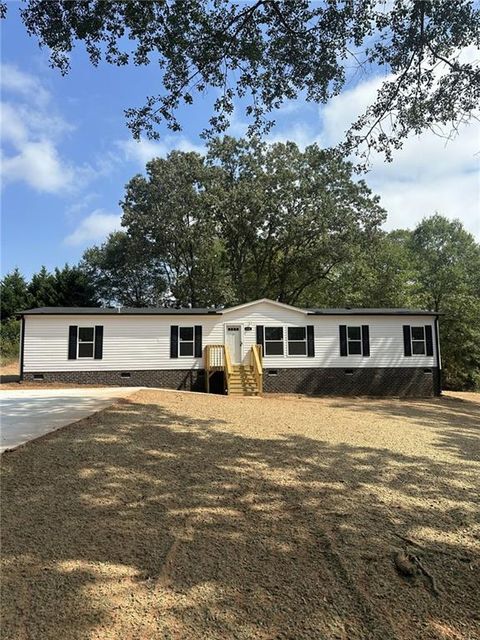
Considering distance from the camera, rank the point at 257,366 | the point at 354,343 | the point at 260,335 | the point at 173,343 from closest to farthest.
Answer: the point at 257,366, the point at 173,343, the point at 260,335, the point at 354,343

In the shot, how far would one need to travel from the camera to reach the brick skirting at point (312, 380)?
15.6 meters

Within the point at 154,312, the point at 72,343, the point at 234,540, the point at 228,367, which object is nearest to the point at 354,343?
the point at 228,367

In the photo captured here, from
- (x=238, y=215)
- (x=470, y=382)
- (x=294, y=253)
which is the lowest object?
(x=470, y=382)

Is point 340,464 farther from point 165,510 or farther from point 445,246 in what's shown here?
point 445,246

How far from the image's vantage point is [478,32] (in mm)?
5578

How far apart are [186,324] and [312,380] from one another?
5496 millimetres

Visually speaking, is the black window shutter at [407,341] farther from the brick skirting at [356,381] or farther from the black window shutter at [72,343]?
the black window shutter at [72,343]

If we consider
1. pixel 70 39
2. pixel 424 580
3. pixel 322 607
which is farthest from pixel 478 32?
pixel 322 607

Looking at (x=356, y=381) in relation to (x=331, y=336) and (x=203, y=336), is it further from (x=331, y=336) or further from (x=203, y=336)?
(x=203, y=336)

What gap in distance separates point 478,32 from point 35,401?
10.6 metres

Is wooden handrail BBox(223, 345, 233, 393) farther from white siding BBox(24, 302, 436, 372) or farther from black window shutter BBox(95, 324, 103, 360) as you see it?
black window shutter BBox(95, 324, 103, 360)

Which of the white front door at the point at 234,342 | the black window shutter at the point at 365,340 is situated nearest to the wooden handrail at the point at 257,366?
the white front door at the point at 234,342

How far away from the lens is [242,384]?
594 inches

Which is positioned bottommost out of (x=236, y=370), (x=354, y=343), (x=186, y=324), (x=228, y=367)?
(x=236, y=370)
